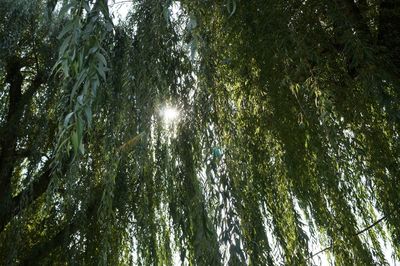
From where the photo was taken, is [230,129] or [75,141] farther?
[230,129]

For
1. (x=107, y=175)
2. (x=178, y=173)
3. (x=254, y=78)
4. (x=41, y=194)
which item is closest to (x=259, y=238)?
(x=178, y=173)

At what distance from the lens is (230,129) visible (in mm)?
1347

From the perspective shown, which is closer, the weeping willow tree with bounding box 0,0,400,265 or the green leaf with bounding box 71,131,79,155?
the green leaf with bounding box 71,131,79,155

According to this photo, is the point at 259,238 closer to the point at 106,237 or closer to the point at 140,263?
the point at 106,237

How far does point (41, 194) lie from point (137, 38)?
2.41 metres

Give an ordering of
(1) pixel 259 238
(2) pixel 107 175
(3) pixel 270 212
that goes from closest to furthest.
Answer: (1) pixel 259 238
(2) pixel 107 175
(3) pixel 270 212

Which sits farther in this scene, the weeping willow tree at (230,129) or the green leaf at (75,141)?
the weeping willow tree at (230,129)

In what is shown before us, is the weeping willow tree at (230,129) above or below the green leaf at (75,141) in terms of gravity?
above

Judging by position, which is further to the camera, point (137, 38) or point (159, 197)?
point (159, 197)

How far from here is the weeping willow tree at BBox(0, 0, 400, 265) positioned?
112 centimetres

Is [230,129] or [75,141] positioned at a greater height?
[230,129]

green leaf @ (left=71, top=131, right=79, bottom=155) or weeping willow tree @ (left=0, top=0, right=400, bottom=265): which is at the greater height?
weeping willow tree @ (left=0, top=0, right=400, bottom=265)

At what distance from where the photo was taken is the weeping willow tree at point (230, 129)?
1.12m

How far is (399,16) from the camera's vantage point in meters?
1.98
